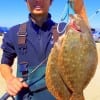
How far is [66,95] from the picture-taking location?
11.5 feet

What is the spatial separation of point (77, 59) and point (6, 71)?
59.5 inches

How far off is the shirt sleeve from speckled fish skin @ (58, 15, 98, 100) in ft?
5.01

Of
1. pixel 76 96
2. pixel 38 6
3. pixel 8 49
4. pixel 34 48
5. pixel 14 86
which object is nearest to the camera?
pixel 76 96

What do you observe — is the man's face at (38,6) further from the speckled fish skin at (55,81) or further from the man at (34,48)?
the speckled fish skin at (55,81)

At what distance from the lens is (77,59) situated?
3.43 metres

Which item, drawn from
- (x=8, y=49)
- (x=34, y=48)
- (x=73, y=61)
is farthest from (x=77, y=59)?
(x=8, y=49)

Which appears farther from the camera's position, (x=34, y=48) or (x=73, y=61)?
(x=34, y=48)

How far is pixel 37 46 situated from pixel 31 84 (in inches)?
17.1

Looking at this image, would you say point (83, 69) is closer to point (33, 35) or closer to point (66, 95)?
point (66, 95)

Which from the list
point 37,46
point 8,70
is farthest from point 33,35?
point 8,70

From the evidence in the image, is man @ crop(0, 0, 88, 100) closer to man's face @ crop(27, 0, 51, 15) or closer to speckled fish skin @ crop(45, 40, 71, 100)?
man's face @ crop(27, 0, 51, 15)

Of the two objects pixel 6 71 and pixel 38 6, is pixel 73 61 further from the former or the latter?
pixel 6 71

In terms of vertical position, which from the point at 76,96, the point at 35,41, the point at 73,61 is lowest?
the point at 35,41

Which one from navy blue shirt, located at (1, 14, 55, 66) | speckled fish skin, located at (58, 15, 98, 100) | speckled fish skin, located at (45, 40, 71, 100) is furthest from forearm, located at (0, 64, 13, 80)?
speckled fish skin, located at (58, 15, 98, 100)
